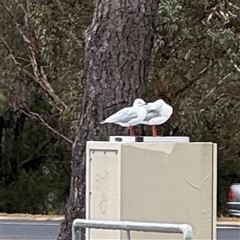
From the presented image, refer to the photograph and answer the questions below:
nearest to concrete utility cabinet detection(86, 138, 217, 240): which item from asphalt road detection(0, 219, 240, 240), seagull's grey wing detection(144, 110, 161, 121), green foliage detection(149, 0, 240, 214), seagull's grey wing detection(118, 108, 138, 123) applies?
seagull's grey wing detection(118, 108, 138, 123)

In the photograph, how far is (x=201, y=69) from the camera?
1977cm

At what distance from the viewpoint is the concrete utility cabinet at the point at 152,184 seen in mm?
4652

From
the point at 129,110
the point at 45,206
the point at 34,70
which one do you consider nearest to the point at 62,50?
the point at 34,70

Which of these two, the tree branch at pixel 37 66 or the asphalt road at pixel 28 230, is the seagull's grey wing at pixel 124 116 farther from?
the tree branch at pixel 37 66

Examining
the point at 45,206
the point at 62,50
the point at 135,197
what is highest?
the point at 62,50

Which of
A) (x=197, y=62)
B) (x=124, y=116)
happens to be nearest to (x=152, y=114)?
(x=124, y=116)

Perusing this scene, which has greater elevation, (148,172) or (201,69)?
(201,69)

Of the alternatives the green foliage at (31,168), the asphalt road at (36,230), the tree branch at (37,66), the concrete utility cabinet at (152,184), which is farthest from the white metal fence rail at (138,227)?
the green foliage at (31,168)

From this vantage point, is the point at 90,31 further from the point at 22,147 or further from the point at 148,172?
the point at 22,147

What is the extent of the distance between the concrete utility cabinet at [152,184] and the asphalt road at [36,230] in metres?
10.5

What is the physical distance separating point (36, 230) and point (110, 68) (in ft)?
32.3

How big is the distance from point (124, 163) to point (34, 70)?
60.7 feet

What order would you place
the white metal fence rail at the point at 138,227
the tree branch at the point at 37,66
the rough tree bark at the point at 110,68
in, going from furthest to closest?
the tree branch at the point at 37,66 → the rough tree bark at the point at 110,68 → the white metal fence rail at the point at 138,227

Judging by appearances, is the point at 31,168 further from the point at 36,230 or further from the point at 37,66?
the point at 36,230
